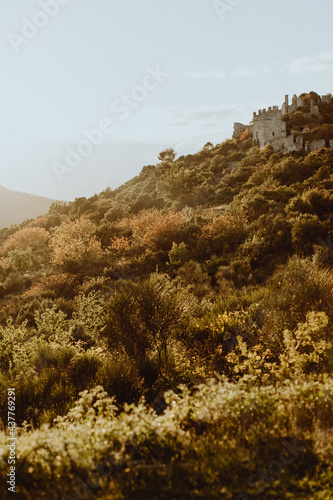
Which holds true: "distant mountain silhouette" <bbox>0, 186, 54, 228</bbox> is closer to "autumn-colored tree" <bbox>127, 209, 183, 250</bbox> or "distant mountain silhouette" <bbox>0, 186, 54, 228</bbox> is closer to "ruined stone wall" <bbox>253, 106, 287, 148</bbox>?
"ruined stone wall" <bbox>253, 106, 287, 148</bbox>

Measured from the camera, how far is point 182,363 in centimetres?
739

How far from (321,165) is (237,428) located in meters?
27.9

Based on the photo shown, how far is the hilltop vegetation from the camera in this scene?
3.25 meters

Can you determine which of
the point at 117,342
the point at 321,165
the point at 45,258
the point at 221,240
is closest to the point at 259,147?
the point at 321,165

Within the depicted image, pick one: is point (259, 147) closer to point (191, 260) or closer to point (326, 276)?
point (191, 260)

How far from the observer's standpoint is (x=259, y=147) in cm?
3784

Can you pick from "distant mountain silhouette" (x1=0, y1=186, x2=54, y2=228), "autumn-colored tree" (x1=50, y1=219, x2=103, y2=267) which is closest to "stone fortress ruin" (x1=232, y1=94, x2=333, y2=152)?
"autumn-colored tree" (x1=50, y1=219, x2=103, y2=267)

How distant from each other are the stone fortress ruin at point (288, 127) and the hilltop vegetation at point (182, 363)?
11.9 m

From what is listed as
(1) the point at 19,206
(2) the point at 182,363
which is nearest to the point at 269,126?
(2) the point at 182,363

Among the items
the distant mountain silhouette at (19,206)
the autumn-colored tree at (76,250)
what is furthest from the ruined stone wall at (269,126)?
the distant mountain silhouette at (19,206)

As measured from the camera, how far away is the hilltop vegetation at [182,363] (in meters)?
3.25

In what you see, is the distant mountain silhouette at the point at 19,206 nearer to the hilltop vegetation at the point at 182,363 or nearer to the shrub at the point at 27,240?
the shrub at the point at 27,240

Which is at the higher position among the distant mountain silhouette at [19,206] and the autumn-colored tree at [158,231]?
the distant mountain silhouette at [19,206]

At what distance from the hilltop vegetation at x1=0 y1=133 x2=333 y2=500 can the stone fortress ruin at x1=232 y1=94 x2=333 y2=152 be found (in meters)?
11.9
